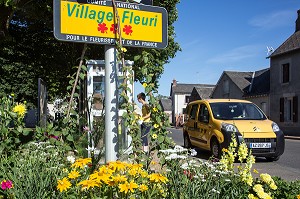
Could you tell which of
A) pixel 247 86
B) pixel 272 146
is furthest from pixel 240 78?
pixel 272 146

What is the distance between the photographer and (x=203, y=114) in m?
11.0

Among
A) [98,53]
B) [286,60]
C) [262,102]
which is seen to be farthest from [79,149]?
[262,102]

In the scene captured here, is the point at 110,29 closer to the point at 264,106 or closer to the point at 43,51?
the point at 43,51

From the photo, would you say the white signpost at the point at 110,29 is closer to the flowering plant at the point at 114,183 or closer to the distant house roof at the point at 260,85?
the flowering plant at the point at 114,183

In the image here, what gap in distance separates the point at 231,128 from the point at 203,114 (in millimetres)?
1584

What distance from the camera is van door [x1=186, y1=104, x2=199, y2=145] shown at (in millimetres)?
11544

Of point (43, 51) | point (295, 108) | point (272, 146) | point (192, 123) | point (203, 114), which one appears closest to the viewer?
point (272, 146)

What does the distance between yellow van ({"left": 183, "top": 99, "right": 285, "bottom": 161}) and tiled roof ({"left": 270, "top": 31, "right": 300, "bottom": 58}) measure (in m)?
20.7

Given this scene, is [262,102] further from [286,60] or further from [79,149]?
[79,149]

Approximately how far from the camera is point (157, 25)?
334 cm

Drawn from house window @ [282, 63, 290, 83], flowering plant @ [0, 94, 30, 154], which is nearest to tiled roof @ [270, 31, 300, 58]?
house window @ [282, 63, 290, 83]

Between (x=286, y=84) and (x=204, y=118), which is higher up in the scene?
(x=286, y=84)

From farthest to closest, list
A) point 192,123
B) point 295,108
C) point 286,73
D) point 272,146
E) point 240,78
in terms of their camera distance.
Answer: point 240,78 < point 286,73 < point 295,108 < point 192,123 < point 272,146

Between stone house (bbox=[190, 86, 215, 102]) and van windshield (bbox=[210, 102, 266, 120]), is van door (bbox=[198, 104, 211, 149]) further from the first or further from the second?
stone house (bbox=[190, 86, 215, 102])
